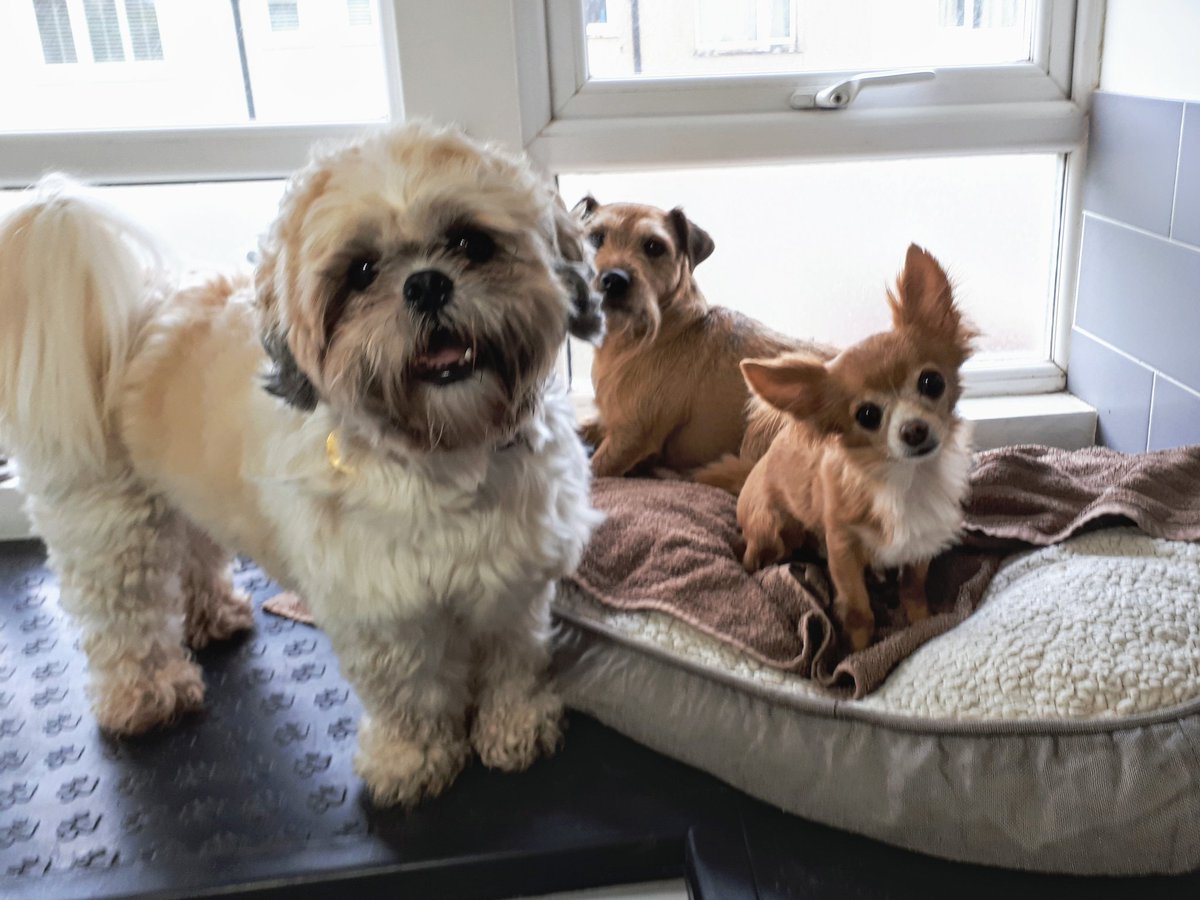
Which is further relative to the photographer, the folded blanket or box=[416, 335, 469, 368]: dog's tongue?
the folded blanket

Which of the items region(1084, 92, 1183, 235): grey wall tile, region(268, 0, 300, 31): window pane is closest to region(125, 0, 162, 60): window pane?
region(268, 0, 300, 31): window pane

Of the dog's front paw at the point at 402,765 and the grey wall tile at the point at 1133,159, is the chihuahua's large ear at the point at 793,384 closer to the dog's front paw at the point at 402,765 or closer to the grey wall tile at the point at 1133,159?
the dog's front paw at the point at 402,765

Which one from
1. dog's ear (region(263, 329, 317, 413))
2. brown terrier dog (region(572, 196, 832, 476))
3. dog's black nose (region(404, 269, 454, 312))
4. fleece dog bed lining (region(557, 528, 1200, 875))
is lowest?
fleece dog bed lining (region(557, 528, 1200, 875))

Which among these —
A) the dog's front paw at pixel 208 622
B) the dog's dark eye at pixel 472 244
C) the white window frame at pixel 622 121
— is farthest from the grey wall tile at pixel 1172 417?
the dog's front paw at pixel 208 622

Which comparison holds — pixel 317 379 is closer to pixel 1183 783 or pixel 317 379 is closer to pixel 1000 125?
pixel 1183 783

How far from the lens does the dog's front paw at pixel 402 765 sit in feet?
3.69

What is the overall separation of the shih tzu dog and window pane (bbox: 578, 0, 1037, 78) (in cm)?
73

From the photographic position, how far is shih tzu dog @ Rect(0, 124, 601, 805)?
0.92 meters

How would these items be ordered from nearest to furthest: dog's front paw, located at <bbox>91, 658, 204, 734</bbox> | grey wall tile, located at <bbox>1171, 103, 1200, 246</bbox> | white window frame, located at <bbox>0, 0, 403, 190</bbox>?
dog's front paw, located at <bbox>91, 658, 204, 734</bbox>
grey wall tile, located at <bbox>1171, 103, 1200, 246</bbox>
white window frame, located at <bbox>0, 0, 403, 190</bbox>

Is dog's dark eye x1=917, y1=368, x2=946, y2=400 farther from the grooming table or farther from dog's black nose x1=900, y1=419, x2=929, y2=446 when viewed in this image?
the grooming table

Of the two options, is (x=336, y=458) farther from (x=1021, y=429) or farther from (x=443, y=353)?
(x=1021, y=429)

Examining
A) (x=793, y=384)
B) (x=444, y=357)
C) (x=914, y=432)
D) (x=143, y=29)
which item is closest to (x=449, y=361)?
(x=444, y=357)

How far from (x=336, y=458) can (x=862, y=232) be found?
1156 mm

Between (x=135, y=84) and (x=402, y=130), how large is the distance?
3.03ft
